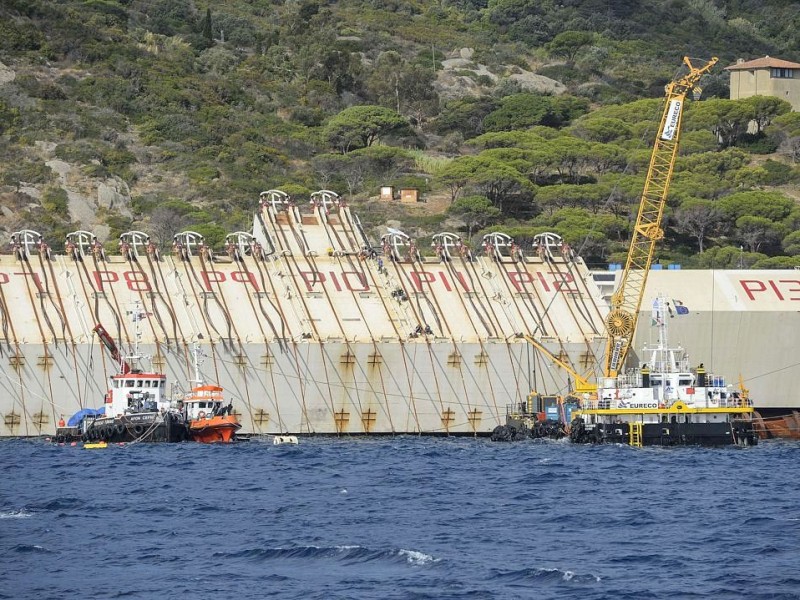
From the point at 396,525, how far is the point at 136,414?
37.5 metres

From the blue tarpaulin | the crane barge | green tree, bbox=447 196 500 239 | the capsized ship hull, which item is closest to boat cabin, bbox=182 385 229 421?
the capsized ship hull

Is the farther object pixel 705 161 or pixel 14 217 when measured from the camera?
pixel 705 161

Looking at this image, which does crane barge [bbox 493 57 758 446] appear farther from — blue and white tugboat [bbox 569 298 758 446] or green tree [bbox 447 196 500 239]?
green tree [bbox 447 196 500 239]

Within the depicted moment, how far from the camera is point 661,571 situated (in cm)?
5084

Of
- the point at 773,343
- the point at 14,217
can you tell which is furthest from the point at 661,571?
the point at 14,217

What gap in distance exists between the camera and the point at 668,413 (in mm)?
94250

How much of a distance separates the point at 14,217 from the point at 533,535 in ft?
358

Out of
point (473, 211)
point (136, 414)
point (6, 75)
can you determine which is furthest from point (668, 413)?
point (6, 75)

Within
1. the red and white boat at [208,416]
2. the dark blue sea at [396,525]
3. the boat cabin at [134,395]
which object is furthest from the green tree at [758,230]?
the boat cabin at [134,395]

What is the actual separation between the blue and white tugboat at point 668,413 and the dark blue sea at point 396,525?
486cm

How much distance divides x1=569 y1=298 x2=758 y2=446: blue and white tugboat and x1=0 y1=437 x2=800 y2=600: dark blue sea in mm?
4862

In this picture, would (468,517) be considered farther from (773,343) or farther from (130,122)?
(130,122)

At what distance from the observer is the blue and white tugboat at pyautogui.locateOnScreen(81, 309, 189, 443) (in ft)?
308

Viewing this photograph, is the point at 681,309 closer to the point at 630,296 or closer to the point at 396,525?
the point at 630,296
